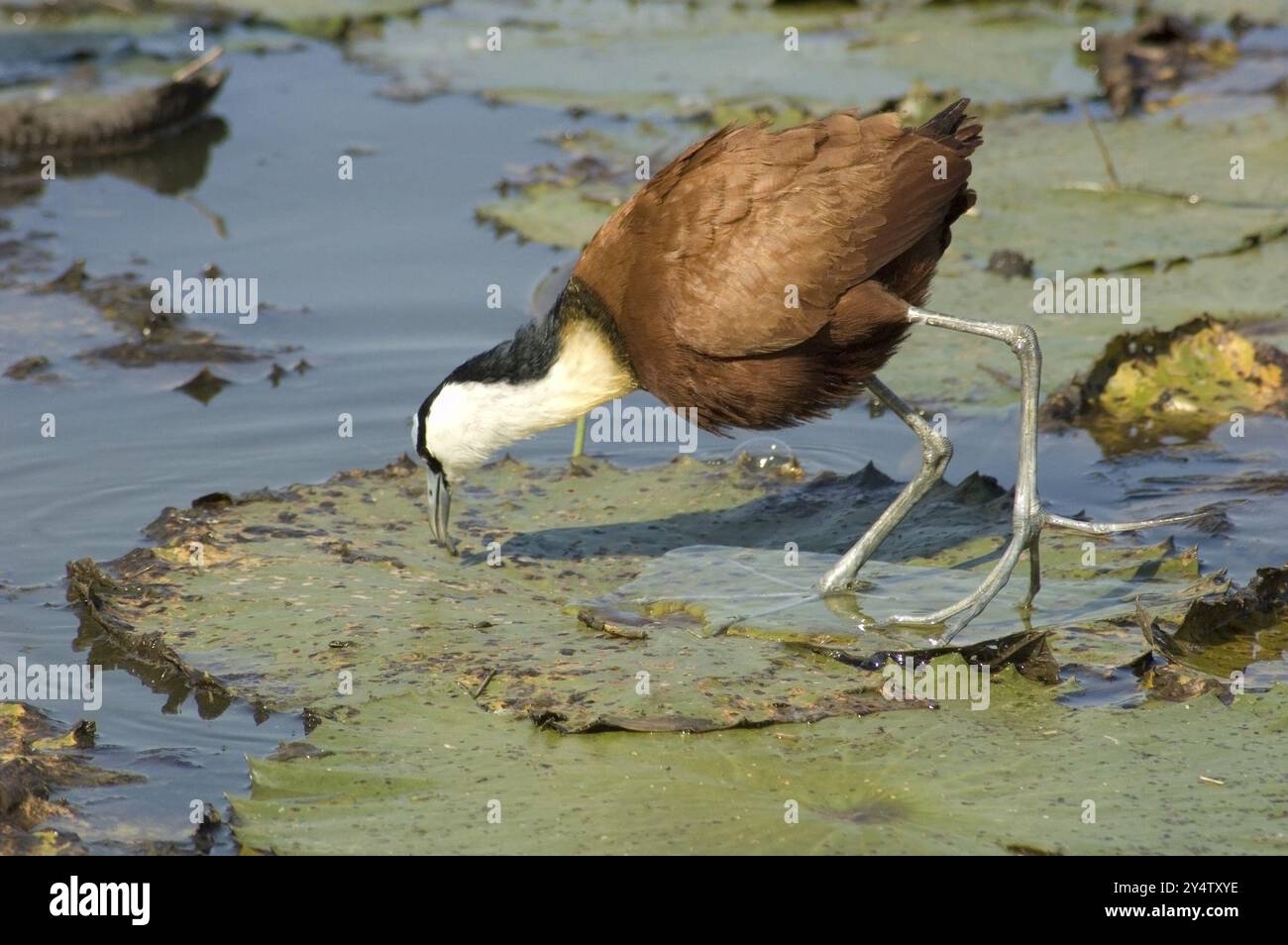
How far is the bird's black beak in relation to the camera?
6.34 meters

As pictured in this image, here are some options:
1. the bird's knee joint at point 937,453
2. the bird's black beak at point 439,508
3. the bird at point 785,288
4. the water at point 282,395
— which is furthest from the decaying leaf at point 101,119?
the bird's knee joint at point 937,453

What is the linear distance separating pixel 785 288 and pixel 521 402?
1163mm

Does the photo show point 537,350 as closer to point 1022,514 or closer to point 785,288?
point 785,288

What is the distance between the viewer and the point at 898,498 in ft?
20.3

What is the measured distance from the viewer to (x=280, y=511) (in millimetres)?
6562

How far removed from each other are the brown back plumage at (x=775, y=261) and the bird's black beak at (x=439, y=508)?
933 millimetres

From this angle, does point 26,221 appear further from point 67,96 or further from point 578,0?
point 578,0

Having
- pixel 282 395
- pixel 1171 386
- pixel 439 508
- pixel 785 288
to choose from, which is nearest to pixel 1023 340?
pixel 785 288

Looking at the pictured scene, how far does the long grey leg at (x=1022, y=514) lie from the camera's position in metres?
5.57

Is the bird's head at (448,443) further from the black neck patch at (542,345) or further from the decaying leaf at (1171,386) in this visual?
the decaying leaf at (1171,386)

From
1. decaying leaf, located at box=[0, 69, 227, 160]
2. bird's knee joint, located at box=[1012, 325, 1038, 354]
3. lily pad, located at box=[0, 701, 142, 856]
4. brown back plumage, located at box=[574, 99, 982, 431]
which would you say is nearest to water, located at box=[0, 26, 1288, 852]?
lily pad, located at box=[0, 701, 142, 856]

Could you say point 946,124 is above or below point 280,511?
above
